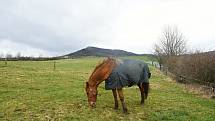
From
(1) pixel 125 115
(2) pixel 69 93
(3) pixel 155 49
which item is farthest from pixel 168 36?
(1) pixel 125 115

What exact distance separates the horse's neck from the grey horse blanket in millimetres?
153

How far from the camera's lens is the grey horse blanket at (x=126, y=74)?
49.7 feet

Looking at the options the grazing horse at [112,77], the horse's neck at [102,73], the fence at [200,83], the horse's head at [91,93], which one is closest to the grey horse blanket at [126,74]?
the grazing horse at [112,77]

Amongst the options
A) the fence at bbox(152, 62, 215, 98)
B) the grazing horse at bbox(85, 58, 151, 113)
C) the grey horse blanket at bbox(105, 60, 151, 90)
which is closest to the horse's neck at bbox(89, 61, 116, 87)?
the grazing horse at bbox(85, 58, 151, 113)

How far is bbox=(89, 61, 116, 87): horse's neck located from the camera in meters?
15.2

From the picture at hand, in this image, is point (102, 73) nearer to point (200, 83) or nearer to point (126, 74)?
point (126, 74)

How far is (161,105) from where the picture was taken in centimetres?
1784

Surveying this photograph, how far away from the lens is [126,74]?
50.9ft

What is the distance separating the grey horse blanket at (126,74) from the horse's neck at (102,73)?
0.15 m

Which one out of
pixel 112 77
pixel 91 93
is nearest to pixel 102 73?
pixel 112 77

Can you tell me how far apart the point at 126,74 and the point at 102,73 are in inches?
41.1

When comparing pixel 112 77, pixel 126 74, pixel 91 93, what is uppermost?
pixel 126 74

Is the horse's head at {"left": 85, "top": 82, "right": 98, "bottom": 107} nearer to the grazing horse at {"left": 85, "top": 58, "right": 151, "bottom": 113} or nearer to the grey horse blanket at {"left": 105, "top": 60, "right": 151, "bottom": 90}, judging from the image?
the grazing horse at {"left": 85, "top": 58, "right": 151, "bottom": 113}

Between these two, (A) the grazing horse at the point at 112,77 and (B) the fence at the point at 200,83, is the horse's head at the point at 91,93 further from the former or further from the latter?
(B) the fence at the point at 200,83
